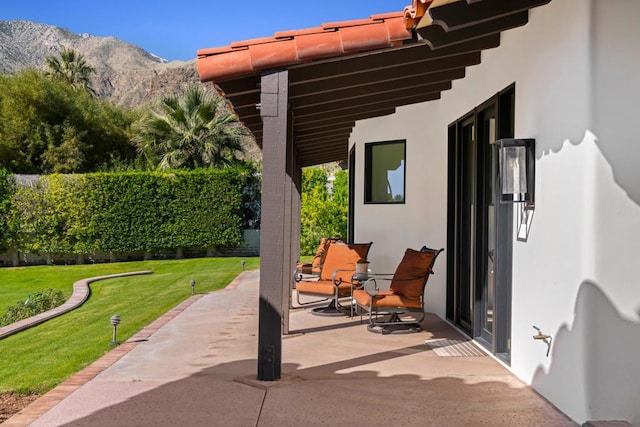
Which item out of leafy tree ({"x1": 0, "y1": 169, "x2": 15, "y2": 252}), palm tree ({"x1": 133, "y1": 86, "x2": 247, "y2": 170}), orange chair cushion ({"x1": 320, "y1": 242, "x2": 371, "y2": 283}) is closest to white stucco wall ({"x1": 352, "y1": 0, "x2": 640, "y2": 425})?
orange chair cushion ({"x1": 320, "y1": 242, "x2": 371, "y2": 283})

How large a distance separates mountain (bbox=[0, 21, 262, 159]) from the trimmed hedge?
60.8 m

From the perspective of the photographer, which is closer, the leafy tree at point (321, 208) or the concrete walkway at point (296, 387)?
the concrete walkway at point (296, 387)

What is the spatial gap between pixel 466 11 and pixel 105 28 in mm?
104903

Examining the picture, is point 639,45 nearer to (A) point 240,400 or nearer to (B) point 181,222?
(A) point 240,400

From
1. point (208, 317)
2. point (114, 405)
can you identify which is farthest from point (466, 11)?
point (208, 317)

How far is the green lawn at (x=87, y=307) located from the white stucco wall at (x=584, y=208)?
4229mm

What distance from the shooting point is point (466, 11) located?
12.6 feet

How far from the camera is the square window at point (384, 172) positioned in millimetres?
9430

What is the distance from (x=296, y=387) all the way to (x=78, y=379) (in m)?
1.82

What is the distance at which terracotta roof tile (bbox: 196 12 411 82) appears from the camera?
4.60 metres

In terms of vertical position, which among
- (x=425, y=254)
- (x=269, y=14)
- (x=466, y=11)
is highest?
(x=269, y=14)

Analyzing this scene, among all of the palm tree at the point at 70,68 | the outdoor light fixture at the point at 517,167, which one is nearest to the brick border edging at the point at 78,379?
the outdoor light fixture at the point at 517,167

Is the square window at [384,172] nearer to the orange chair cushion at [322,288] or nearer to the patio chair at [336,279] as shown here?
the patio chair at [336,279]

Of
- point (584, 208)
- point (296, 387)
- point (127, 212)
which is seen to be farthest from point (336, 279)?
point (127, 212)
